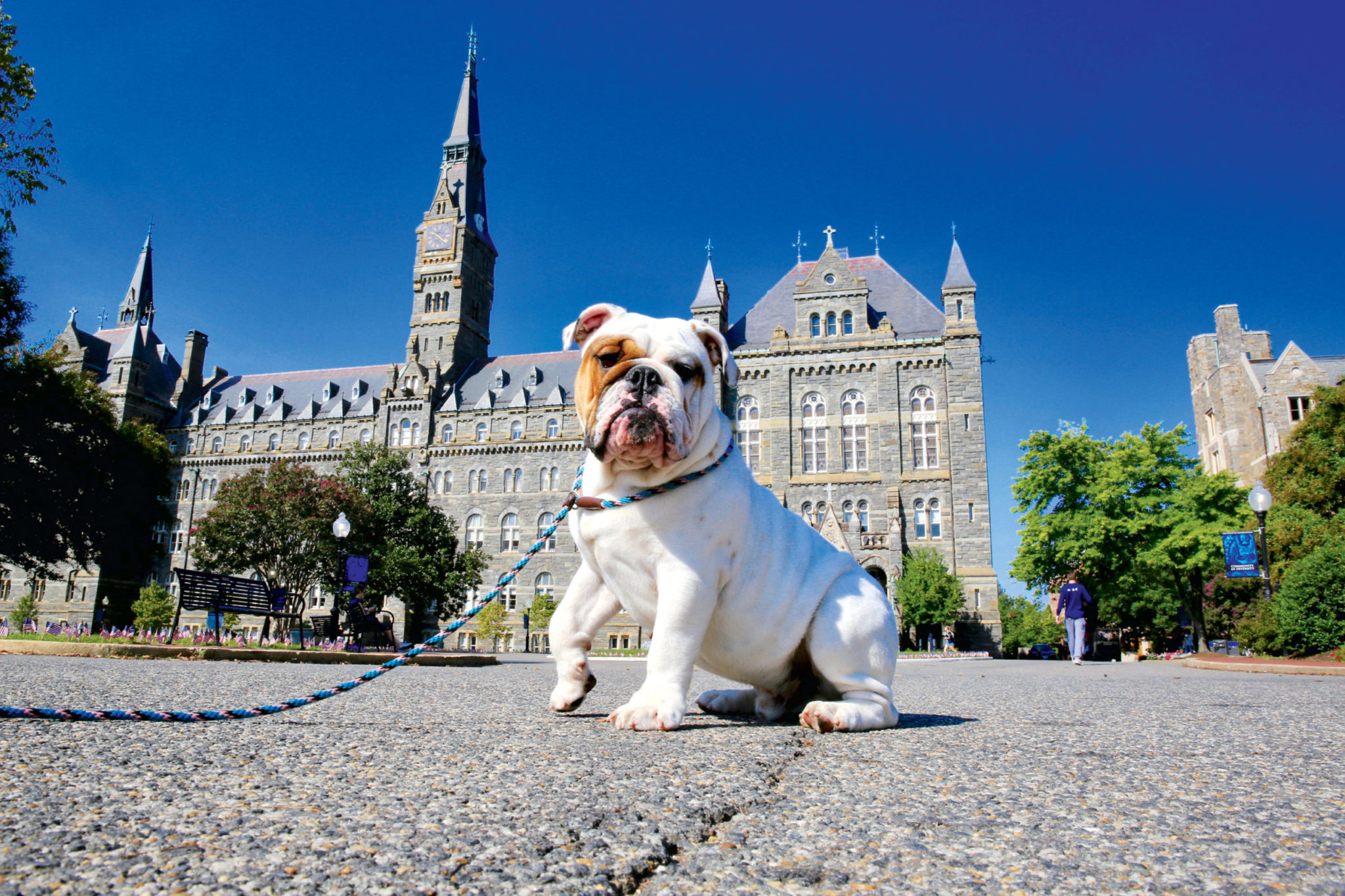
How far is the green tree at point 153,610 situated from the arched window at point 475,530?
14.3 meters

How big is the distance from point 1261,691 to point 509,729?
7105mm

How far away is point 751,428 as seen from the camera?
1538 inches

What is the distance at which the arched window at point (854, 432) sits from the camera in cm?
3769

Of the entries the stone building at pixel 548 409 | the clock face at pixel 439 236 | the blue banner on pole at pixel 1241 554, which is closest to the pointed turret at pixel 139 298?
the stone building at pixel 548 409

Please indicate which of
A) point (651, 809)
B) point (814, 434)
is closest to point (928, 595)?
point (814, 434)

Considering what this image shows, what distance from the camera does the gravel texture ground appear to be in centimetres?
129

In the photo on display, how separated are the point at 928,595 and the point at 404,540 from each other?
2103cm

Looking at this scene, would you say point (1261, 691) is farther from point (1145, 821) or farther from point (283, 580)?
point (283, 580)

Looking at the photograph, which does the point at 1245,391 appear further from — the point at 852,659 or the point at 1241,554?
the point at 852,659

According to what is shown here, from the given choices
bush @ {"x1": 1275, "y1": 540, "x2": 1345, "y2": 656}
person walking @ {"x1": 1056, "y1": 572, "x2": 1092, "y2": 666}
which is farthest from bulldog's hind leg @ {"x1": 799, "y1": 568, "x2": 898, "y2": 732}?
person walking @ {"x1": 1056, "y1": 572, "x2": 1092, "y2": 666}

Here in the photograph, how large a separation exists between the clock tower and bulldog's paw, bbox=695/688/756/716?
44.8 meters

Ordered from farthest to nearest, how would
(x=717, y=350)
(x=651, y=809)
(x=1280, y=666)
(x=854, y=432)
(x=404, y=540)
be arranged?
(x=854, y=432)
(x=404, y=540)
(x=1280, y=666)
(x=717, y=350)
(x=651, y=809)

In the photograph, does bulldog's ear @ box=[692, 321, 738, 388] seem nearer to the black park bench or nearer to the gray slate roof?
the black park bench

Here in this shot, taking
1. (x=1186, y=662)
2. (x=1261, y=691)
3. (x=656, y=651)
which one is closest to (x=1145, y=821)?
(x=656, y=651)
